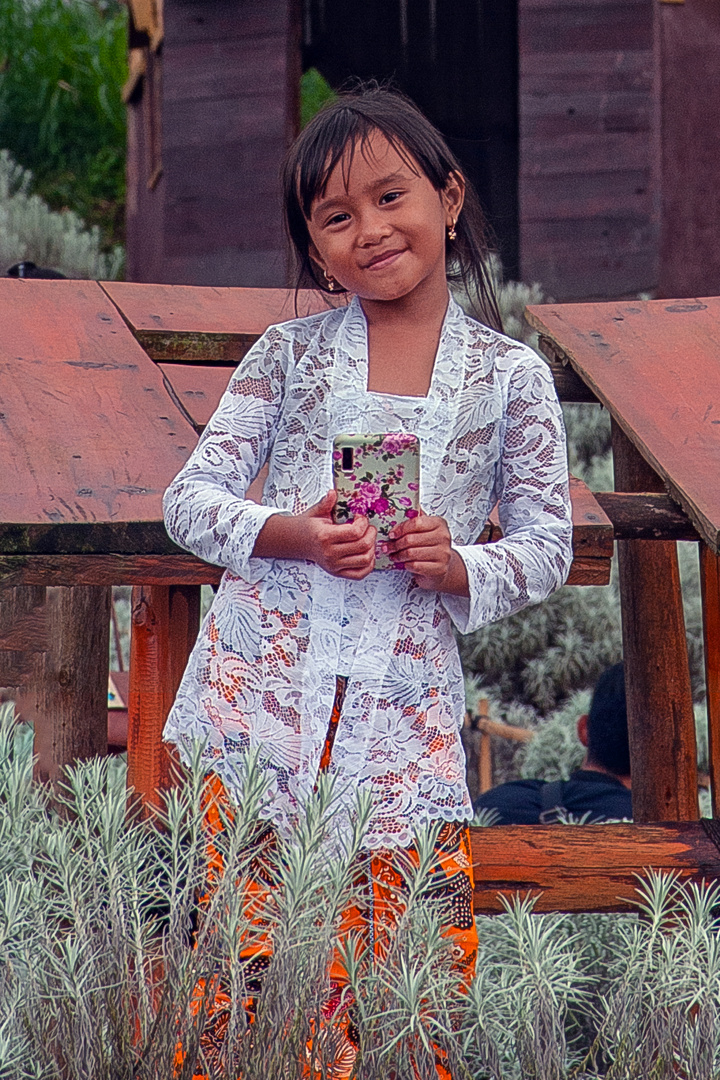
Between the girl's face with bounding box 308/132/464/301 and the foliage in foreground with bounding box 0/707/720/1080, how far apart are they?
725mm

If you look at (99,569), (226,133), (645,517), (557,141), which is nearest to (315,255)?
(99,569)

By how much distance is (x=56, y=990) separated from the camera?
1.81 meters

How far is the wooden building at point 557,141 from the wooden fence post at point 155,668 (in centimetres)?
559

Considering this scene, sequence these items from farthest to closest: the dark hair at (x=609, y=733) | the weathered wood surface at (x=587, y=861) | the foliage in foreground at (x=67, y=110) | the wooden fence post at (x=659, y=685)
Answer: the foliage in foreground at (x=67, y=110) → the dark hair at (x=609, y=733) → the wooden fence post at (x=659, y=685) → the weathered wood surface at (x=587, y=861)

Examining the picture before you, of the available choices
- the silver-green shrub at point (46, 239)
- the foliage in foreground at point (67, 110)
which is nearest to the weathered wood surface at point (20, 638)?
the silver-green shrub at point (46, 239)

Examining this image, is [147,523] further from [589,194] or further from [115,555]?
[589,194]

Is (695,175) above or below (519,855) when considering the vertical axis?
above

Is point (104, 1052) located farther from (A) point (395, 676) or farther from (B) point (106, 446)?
(B) point (106, 446)

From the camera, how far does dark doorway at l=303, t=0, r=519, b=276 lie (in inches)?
443

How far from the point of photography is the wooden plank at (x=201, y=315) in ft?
10.5

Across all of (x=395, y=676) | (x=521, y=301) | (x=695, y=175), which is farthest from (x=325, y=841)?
(x=695, y=175)

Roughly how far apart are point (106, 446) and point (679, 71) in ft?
23.2

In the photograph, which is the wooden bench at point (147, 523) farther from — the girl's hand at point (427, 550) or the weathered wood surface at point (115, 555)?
the girl's hand at point (427, 550)

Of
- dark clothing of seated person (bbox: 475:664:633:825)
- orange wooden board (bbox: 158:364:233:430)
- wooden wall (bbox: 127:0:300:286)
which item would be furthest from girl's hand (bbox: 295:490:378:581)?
wooden wall (bbox: 127:0:300:286)
